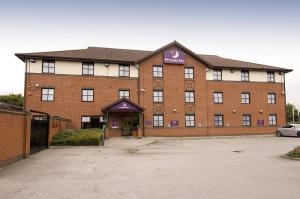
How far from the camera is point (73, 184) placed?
26.2ft

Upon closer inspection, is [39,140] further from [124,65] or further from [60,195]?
[124,65]

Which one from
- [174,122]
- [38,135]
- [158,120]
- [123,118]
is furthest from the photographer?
[174,122]

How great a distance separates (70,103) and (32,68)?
5.05 metres

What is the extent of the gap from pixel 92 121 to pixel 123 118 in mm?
3217

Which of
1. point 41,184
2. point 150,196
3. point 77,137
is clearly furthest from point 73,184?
point 77,137

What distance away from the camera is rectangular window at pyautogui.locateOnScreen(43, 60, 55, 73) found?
89.2 ft

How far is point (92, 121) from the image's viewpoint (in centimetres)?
2786

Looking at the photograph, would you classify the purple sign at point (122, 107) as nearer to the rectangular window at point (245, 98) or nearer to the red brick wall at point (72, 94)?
the red brick wall at point (72, 94)

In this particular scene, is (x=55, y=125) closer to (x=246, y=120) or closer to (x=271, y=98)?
(x=246, y=120)

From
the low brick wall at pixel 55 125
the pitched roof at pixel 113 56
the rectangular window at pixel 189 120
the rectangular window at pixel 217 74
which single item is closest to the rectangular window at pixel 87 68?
the pitched roof at pixel 113 56

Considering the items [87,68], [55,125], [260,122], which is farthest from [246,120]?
[55,125]

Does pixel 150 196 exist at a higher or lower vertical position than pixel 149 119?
lower

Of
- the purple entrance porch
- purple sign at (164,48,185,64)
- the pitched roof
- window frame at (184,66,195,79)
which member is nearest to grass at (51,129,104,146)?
the purple entrance porch

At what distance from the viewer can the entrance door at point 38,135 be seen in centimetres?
1513
